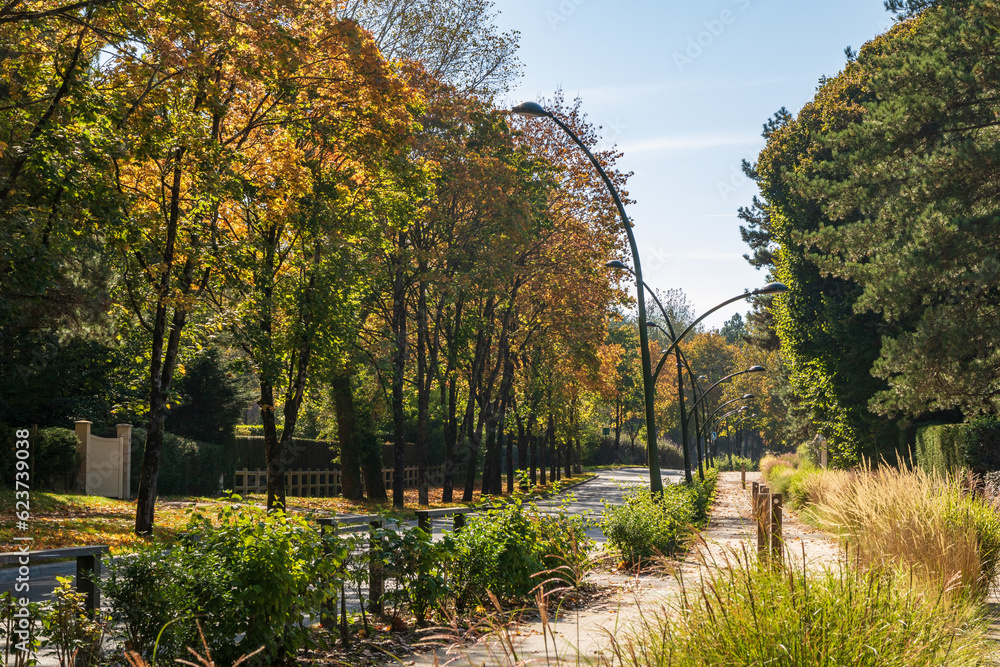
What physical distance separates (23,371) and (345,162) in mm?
9503

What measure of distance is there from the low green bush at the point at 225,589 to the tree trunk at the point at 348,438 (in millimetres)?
21647

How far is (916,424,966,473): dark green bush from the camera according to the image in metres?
22.6

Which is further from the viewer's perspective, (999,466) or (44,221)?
(999,466)

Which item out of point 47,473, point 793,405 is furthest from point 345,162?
point 793,405

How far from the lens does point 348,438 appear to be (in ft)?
91.8

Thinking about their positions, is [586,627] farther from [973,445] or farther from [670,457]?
[670,457]

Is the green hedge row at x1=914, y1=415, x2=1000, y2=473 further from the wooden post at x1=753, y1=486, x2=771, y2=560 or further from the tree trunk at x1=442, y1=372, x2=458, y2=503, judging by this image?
the wooden post at x1=753, y1=486, x2=771, y2=560

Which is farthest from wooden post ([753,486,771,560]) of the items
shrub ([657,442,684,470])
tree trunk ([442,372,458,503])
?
shrub ([657,442,684,470])

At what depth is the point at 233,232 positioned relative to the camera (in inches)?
703

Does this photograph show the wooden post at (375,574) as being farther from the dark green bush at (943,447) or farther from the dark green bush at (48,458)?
the dark green bush at (943,447)

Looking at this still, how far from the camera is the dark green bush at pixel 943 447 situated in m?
22.6

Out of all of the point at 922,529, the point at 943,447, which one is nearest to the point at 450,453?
the point at 943,447

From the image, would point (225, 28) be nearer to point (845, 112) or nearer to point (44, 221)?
point (44, 221)

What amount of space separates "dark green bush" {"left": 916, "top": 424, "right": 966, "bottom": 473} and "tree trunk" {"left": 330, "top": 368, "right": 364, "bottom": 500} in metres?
16.8
